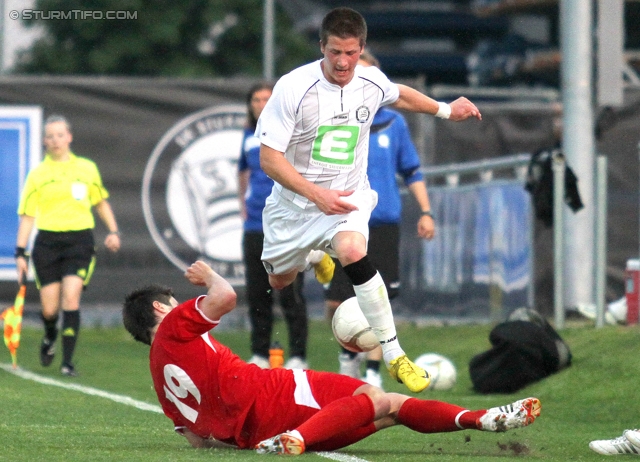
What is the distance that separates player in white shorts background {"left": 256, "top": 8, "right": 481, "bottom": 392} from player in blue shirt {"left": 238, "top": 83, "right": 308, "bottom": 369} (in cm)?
336

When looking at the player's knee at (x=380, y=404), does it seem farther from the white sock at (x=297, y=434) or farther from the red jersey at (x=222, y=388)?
the white sock at (x=297, y=434)

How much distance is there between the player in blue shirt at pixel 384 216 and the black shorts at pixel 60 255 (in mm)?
2577

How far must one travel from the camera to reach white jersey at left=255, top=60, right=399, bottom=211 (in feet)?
24.3

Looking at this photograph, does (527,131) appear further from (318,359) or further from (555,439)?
(555,439)

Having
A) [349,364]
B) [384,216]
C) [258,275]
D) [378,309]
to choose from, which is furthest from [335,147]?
[258,275]

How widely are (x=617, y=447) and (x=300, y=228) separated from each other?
2.20 meters

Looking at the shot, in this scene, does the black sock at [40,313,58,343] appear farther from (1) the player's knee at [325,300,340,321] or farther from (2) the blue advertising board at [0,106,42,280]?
(2) the blue advertising board at [0,106,42,280]

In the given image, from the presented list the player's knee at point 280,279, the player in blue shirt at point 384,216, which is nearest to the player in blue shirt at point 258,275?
the player in blue shirt at point 384,216

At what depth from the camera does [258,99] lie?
11.0 m

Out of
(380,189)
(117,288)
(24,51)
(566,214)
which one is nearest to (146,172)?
(117,288)

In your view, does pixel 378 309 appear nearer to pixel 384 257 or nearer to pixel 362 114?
pixel 362 114

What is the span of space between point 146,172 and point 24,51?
18.7 meters

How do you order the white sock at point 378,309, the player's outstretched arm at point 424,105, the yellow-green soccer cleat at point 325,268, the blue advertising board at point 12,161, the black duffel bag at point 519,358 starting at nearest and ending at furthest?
1. the white sock at point 378,309
2. the player's outstretched arm at point 424,105
3. the yellow-green soccer cleat at point 325,268
4. the black duffel bag at point 519,358
5. the blue advertising board at point 12,161

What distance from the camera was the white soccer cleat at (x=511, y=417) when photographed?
21.0 ft
